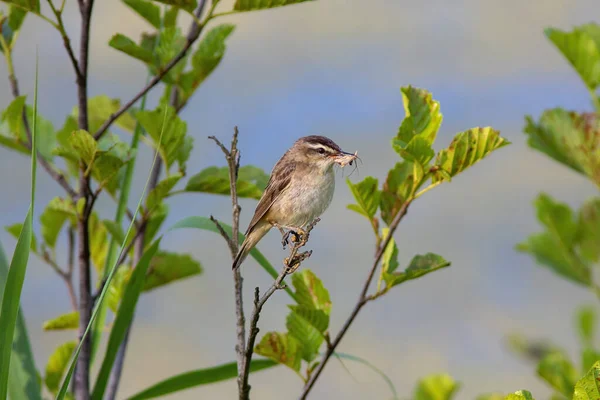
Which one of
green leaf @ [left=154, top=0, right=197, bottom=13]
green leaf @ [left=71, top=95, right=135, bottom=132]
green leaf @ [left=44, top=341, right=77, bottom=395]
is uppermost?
green leaf @ [left=154, top=0, right=197, bottom=13]

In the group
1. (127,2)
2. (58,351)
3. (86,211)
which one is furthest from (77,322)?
(127,2)

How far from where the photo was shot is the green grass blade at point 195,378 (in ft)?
9.91

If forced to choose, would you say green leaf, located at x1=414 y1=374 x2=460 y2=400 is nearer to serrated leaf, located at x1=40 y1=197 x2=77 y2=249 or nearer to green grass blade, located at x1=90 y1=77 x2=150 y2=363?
green grass blade, located at x1=90 y1=77 x2=150 y2=363

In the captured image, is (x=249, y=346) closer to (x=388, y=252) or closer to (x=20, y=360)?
(x=388, y=252)

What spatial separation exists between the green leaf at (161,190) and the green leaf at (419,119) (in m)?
0.92

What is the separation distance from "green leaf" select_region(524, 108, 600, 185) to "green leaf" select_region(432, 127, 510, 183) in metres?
1.25

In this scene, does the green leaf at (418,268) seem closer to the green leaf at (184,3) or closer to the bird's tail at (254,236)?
the bird's tail at (254,236)

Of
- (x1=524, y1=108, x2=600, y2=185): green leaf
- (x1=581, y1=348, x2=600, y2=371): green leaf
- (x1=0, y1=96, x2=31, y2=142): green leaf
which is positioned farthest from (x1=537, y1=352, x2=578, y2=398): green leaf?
(x1=0, y1=96, x2=31, y2=142): green leaf

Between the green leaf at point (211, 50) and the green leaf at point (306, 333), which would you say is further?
the green leaf at point (211, 50)

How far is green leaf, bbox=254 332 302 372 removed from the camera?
2836mm

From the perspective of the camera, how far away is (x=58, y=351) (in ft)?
12.0

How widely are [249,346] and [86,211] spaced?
1201 mm

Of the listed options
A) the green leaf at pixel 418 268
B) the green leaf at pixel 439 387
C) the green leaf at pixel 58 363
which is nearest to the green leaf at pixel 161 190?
the green leaf at pixel 58 363

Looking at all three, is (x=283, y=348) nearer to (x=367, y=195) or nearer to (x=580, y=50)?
(x=367, y=195)
